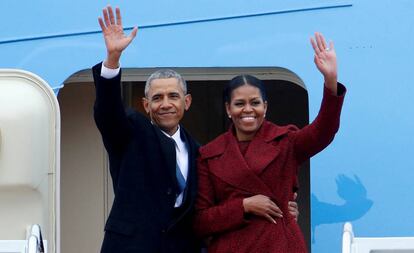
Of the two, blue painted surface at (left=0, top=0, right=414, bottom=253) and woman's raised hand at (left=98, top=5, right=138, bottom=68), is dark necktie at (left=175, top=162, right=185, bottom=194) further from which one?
blue painted surface at (left=0, top=0, right=414, bottom=253)

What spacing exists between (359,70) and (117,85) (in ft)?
3.22

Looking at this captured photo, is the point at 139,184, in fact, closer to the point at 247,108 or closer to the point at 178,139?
the point at 178,139

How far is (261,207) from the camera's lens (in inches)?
97.0

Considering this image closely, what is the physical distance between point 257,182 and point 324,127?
9.7 inches

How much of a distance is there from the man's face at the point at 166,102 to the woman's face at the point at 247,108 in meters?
0.17

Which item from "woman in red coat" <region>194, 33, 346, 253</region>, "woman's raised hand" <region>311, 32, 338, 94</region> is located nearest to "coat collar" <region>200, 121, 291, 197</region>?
"woman in red coat" <region>194, 33, 346, 253</region>

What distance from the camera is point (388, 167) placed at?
3.03 metres

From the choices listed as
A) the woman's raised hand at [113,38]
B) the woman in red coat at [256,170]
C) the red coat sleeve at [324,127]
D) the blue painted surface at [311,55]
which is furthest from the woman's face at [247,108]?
the blue painted surface at [311,55]

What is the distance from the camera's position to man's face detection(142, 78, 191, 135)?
260cm

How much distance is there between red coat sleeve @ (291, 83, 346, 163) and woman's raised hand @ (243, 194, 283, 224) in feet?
0.63

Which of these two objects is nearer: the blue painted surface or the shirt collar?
the shirt collar

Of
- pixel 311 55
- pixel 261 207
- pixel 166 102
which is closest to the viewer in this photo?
pixel 261 207

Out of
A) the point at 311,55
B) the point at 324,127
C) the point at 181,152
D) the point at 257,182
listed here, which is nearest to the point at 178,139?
the point at 181,152

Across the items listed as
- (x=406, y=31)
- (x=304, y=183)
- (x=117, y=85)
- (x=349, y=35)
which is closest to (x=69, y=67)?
(x=117, y=85)
